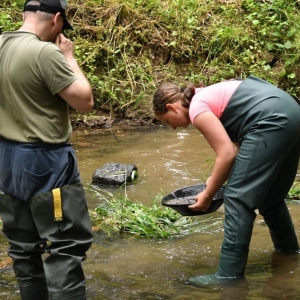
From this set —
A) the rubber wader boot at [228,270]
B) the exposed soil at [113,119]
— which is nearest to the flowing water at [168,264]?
the rubber wader boot at [228,270]

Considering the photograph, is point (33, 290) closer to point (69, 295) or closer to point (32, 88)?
point (69, 295)

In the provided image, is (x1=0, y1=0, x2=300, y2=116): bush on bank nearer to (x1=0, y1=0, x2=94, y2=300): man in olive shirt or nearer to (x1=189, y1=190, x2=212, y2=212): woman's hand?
(x1=189, y1=190, x2=212, y2=212): woman's hand

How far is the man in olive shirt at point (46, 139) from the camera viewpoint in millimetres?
3215

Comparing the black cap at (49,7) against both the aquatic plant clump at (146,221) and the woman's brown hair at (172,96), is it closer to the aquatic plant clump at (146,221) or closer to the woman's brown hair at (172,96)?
the woman's brown hair at (172,96)

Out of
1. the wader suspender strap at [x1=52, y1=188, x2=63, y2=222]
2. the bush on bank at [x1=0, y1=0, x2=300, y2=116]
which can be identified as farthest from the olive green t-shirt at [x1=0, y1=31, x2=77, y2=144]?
the bush on bank at [x1=0, y1=0, x2=300, y2=116]

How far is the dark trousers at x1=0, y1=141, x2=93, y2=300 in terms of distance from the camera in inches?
129

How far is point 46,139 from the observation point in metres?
3.26

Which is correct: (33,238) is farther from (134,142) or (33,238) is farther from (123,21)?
(123,21)

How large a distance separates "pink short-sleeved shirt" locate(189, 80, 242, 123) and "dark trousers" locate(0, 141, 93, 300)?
2.78 ft

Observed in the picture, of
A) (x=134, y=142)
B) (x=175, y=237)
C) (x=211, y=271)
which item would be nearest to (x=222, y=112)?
(x=211, y=271)

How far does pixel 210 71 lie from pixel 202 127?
243 inches

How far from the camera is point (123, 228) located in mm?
5191

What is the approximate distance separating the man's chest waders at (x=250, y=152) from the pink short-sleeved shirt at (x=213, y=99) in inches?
1.5

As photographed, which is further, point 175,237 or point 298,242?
point 175,237
